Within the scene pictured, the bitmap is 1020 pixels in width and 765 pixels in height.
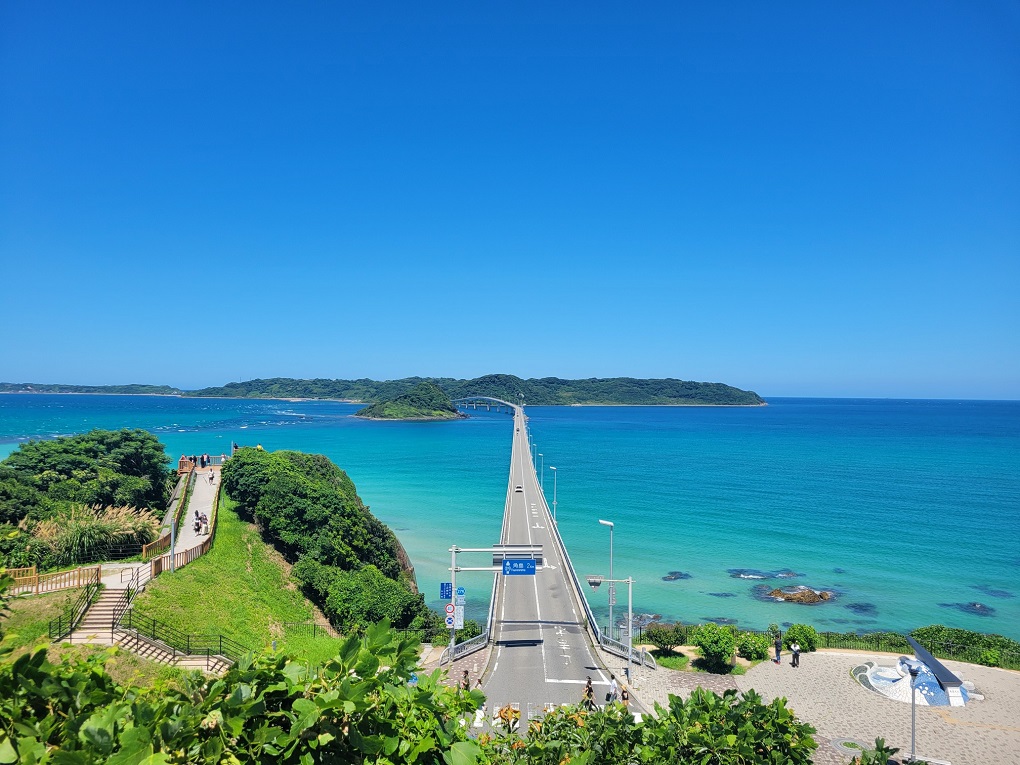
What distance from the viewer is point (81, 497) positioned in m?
25.8

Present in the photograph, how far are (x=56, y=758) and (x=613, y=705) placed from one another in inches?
159

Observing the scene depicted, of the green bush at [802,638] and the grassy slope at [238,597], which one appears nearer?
the grassy slope at [238,597]

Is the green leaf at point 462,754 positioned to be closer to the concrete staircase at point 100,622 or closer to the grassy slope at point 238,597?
the grassy slope at point 238,597

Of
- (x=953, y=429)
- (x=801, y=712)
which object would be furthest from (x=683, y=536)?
(x=953, y=429)

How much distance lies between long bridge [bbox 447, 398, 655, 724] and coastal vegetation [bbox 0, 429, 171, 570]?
14.1 meters

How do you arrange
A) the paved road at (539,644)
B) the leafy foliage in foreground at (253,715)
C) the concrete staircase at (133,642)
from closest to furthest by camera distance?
the leafy foliage in foreground at (253,715), the concrete staircase at (133,642), the paved road at (539,644)

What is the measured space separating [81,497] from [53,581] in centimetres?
885

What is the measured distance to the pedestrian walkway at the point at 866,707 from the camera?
1719 centimetres

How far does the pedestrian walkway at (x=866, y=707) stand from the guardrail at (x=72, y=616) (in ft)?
55.1

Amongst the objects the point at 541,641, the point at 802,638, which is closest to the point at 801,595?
the point at 802,638

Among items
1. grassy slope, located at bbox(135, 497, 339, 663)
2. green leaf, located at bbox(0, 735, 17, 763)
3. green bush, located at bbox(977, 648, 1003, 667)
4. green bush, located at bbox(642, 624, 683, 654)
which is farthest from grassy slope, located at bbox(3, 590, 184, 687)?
green bush, located at bbox(977, 648, 1003, 667)

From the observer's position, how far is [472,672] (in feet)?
70.1

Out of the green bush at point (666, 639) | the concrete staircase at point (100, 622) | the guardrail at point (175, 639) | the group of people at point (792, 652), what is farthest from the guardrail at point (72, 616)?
the group of people at point (792, 652)

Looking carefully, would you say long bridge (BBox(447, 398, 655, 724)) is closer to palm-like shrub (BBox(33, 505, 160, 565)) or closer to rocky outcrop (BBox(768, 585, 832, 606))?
palm-like shrub (BBox(33, 505, 160, 565))
